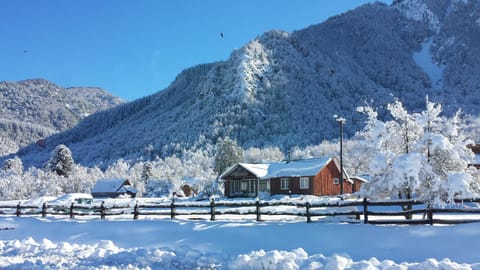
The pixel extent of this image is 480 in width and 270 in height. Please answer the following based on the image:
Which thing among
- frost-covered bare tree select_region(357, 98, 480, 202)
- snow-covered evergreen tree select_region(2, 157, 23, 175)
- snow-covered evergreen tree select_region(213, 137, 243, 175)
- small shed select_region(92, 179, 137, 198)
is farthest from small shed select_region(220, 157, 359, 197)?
snow-covered evergreen tree select_region(2, 157, 23, 175)

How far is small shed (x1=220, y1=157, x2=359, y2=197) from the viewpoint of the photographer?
49.1 metres

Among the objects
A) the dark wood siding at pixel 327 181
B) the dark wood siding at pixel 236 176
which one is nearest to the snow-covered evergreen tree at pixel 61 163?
the dark wood siding at pixel 236 176

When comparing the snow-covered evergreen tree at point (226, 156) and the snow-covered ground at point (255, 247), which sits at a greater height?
the snow-covered evergreen tree at point (226, 156)

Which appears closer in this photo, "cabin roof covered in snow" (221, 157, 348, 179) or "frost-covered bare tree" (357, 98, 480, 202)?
"frost-covered bare tree" (357, 98, 480, 202)

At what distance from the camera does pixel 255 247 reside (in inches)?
645

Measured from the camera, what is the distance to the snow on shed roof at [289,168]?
4922cm

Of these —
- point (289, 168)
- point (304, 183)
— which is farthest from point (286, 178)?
point (304, 183)

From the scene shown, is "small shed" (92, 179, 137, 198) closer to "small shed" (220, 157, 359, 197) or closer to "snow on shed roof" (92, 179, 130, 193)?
"snow on shed roof" (92, 179, 130, 193)

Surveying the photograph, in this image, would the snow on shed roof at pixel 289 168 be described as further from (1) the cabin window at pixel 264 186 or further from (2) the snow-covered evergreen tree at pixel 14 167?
(2) the snow-covered evergreen tree at pixel 14 167

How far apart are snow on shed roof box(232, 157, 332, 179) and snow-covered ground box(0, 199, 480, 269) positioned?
30.4m

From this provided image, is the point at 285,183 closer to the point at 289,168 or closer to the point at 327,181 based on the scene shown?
the point at 289,168

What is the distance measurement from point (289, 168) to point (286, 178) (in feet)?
3.98

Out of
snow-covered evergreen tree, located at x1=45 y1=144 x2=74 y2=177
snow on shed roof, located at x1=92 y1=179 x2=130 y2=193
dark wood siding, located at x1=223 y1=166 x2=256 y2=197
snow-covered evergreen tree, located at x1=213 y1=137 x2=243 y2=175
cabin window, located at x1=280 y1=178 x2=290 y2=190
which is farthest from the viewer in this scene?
snow-covered evergreen tree, located at x1=45 y1=144 x2=74 y2=177

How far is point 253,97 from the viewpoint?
185 m
